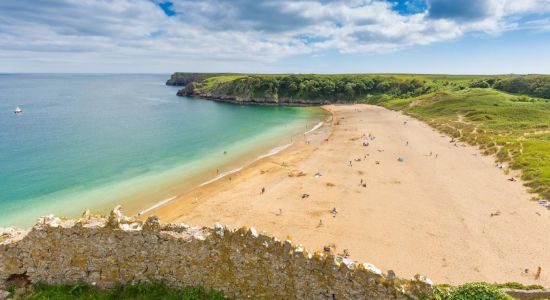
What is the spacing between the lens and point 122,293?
10.6 meters

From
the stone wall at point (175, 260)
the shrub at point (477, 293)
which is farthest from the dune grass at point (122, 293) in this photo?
Answer: the shrub at point (477, 293)

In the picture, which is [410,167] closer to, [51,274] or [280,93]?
[51,274]

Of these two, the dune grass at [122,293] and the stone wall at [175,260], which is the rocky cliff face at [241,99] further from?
the dune grass at [122,293]

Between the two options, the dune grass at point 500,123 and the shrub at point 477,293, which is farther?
the dune grass at point 500,123

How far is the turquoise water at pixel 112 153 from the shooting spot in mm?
34219

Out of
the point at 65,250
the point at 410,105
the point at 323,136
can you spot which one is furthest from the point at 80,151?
the point at 410,105

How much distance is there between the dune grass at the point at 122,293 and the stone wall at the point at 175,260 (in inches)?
8.7

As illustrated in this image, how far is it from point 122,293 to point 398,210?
960 inches

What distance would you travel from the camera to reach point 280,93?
440 feet

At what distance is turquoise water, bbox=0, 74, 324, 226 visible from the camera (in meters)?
34.2

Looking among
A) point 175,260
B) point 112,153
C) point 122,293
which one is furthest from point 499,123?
point 122,293

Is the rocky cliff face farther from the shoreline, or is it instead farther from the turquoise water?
the shoreline

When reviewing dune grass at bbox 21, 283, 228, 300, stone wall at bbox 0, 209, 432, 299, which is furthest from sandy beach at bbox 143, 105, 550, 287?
A: dune grass at bbox 21, 283, 228, 300

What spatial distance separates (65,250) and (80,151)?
4857 centimetres
